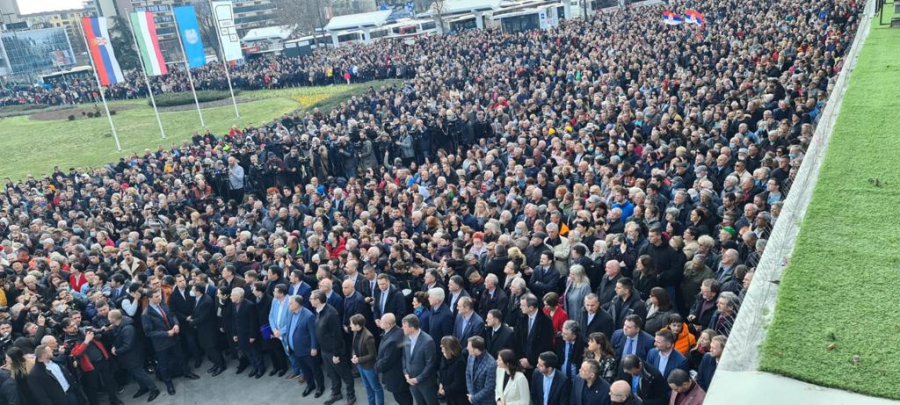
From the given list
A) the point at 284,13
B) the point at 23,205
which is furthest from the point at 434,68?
the point at 284,13

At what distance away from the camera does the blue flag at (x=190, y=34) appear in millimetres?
26212

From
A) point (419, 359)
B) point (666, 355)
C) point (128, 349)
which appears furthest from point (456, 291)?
point (128, 349)

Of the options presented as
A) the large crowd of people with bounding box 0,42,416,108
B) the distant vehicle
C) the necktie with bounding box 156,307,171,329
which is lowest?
the necktie with bounding box 156,307,171,329

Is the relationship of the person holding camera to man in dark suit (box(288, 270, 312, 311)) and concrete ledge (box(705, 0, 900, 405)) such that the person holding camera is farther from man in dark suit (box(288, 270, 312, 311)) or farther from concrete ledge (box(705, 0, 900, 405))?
concrete ledge (box(705, 0, 900, 405))

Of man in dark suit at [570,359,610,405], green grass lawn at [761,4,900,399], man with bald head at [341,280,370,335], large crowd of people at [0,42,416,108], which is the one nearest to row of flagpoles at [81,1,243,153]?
large crowd of people at [0,42,416,108]

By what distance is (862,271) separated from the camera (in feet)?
25.4

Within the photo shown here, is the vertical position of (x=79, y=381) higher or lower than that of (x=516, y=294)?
lower

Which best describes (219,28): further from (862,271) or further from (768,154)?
(862,271)

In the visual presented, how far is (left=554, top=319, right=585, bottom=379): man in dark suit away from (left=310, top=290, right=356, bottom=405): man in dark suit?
9.33 ft

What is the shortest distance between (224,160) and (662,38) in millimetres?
18055

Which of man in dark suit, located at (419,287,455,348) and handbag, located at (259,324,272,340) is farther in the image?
handbag, located at (259,324,272,340)

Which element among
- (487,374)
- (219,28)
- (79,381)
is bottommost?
(79,381)

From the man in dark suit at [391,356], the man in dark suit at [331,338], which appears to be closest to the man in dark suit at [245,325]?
the man in dark suit at [331,338]

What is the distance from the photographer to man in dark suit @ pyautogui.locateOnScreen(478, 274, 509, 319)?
762cm
